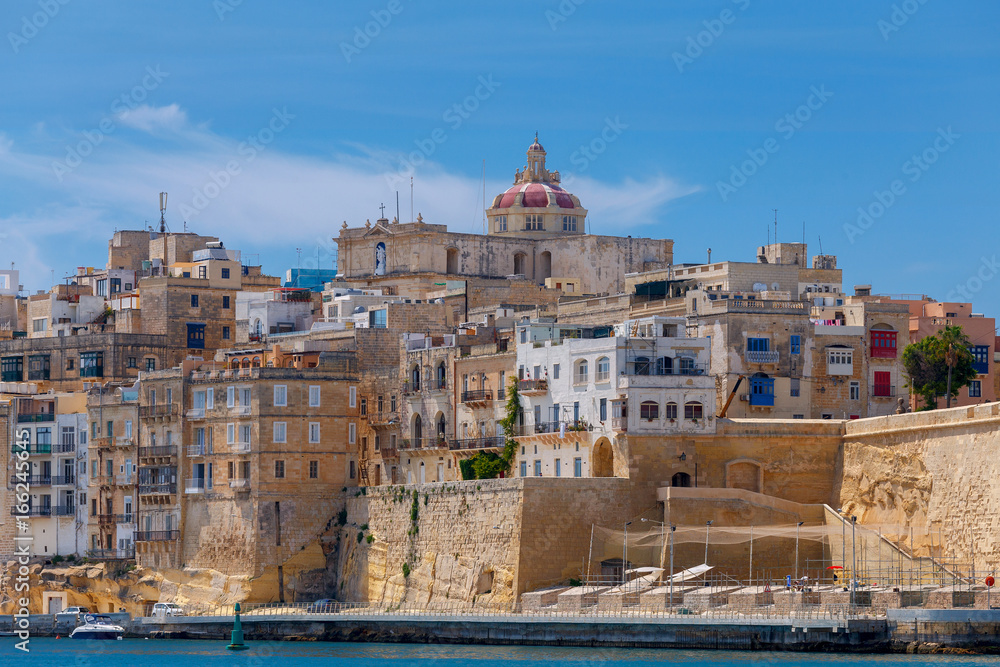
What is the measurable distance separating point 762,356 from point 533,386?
754 cm

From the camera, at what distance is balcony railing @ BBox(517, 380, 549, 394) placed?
70.7 meters

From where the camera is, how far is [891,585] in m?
60.2

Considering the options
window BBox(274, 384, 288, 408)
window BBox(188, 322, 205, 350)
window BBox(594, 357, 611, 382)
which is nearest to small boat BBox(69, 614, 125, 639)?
window BBox(274, 384, 288, 408)

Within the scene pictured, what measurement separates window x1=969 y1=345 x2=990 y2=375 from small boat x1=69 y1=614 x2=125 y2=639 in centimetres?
3125

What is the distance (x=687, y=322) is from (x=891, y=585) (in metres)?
15.1

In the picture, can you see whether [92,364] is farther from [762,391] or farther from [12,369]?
[762,391]

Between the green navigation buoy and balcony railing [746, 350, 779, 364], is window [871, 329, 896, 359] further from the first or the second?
the green navigation buoy

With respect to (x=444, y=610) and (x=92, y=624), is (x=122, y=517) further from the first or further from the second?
(x=444, y=610)

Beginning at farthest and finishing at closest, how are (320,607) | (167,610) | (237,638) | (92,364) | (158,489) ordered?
(92,364)
(158,489)
(167,610)
(320,607)
(237,638)

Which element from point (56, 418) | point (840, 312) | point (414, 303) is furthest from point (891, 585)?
point (56, 418)

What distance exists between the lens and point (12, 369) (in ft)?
300

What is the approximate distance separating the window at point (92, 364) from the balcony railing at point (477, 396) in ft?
67.7

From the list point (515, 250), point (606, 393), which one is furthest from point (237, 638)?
point (515, 250)

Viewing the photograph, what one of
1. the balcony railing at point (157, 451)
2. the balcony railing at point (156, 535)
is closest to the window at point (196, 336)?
the balcony railing at point (157, 451)
